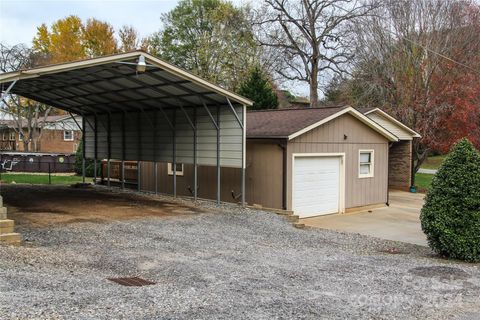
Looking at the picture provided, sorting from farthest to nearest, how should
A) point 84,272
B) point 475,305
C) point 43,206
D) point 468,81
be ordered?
point 468,81, point 43,206, point 84,272, point 475,305

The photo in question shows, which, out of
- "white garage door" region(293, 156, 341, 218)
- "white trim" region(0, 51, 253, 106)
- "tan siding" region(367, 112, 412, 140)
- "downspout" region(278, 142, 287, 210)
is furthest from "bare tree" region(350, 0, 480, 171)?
"white trim" region(0, 51, 253, 106)

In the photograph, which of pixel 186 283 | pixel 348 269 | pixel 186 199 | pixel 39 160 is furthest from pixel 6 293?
pixel 39 160

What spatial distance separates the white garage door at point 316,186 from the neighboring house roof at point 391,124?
16.7 feet

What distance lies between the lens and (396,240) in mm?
12312

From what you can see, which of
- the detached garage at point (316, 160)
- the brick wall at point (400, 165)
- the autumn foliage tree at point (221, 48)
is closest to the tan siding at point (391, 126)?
the brick wall at point (400, 165)

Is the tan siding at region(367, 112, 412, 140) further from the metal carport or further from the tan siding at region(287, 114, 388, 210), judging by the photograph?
the metal carport

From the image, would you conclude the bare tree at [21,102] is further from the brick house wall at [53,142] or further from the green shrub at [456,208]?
the green shrub at [456,208]

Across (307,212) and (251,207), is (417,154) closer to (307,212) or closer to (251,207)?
(307,212)

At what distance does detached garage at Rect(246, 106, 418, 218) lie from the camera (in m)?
15.1

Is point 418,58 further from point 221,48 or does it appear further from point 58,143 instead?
point 58,143

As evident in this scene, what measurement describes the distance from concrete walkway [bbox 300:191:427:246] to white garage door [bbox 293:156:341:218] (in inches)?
13.5

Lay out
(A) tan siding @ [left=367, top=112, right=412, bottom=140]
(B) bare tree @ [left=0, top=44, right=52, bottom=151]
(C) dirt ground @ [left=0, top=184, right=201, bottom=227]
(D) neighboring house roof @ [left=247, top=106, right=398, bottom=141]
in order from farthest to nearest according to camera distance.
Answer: (B) bare tree @ [left=0, top=44, right=52, bottom=151] < (A) tan siding @ [left=367, top=112, right=412, bottom=140] < (D) neighboring house roof @ [left=247, top=106, right=398, bottom=141] < (C) dirt ground @ [left=0, top=184, right=201, bottom=227]

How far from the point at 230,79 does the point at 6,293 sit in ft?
102

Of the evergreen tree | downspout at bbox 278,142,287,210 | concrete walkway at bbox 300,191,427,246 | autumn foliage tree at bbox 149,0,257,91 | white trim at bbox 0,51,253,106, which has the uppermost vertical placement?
autumn foliage tree at bbox 149,0,257,91
